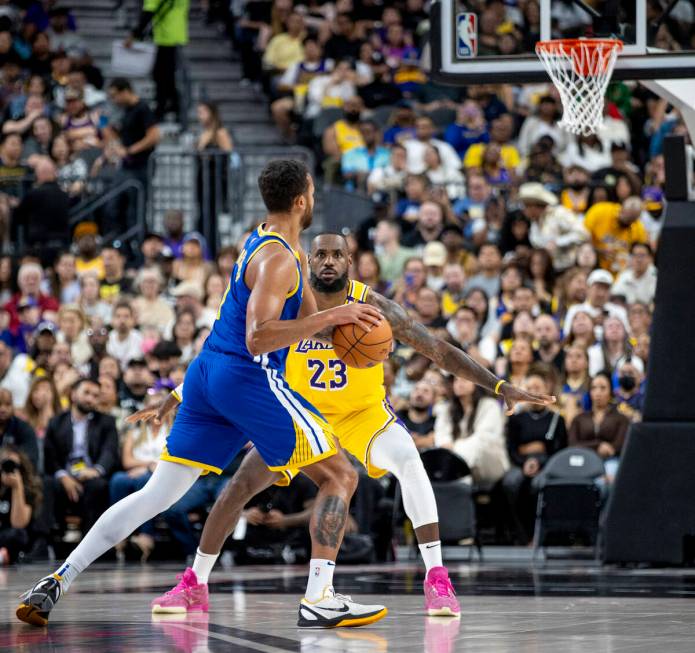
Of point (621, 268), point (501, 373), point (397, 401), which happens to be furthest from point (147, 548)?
A: point (621, 268)

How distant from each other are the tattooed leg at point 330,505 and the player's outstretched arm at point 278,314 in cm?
77

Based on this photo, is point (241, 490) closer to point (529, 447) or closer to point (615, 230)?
point (529, 447)

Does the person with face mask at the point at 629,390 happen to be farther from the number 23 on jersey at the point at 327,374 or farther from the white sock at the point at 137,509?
the white sock at the point at 137,509

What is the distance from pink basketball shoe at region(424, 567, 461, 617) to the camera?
26.2 ft

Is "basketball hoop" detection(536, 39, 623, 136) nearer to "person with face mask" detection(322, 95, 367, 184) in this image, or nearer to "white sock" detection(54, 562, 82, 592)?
"white sock" detection(54, 562, 82, 592)

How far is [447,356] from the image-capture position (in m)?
8.39

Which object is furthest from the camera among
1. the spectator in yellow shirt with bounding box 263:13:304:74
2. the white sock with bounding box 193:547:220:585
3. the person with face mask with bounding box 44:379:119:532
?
the spectator in yellow shirt with bounding box 263:13:304:74

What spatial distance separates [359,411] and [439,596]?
131 cm

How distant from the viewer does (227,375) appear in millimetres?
7590

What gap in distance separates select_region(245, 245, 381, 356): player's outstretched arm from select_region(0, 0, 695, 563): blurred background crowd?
6.69m

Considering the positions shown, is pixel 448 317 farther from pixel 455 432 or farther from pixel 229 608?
pixel 229 608

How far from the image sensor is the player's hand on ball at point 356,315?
713cm

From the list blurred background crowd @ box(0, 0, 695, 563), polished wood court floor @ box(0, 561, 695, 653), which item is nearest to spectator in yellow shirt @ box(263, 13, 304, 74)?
blurred background crowd @ box(0, 0, 695, 563)

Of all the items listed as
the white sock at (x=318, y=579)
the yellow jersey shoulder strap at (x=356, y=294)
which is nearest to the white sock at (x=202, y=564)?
the white sock at (x=318, y=579)
